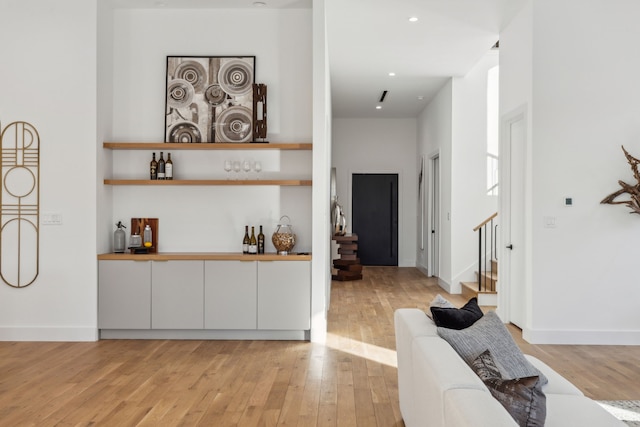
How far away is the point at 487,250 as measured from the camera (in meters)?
8.33

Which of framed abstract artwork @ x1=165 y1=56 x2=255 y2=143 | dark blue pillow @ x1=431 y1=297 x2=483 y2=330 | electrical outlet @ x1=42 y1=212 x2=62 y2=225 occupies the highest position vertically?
framed abstract artwork @ x1=165 y1=56 x2=255 y2=143

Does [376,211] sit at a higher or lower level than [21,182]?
lower

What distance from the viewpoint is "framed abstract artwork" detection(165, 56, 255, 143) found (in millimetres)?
5617

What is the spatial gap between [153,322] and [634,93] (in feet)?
15.6

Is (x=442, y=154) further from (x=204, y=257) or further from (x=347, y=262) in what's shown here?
(x=204, y=257)

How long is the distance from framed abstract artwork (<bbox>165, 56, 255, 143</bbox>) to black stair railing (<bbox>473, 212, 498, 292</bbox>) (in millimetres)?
3849

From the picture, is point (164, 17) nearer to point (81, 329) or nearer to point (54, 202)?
point (54, 202)

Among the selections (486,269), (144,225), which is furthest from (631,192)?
(144,225)

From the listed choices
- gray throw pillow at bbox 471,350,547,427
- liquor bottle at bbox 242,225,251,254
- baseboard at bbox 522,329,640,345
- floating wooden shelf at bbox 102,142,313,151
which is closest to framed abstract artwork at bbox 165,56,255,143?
floating wooden shelf at bbox 102,142,313,151

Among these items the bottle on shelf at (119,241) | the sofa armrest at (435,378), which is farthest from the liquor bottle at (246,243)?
the sofa armrest at (435,378)

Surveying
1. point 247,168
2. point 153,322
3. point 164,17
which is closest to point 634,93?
point 247,168

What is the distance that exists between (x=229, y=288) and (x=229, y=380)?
4.30 ft

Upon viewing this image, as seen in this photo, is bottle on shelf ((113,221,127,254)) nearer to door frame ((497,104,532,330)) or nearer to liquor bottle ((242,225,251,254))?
liquor bottle ((242,225,251,254))

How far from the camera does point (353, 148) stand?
39.4 feet
